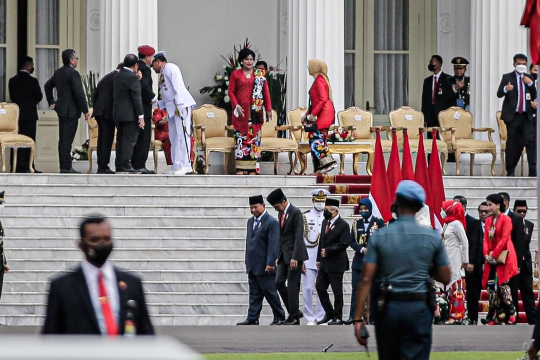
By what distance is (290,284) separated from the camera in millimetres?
15734

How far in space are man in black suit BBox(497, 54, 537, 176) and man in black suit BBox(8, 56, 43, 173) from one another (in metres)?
7.61

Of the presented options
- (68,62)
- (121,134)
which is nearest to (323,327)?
(121,134)

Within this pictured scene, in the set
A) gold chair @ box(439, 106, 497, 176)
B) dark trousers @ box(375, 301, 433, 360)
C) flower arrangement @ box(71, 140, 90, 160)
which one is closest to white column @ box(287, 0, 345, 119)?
gold chair @ box(439, 106, 497, 176)

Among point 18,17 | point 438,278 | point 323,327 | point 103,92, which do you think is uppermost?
point 18,17

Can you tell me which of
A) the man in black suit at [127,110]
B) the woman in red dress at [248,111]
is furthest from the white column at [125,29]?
the woman in red dress at [248,111]

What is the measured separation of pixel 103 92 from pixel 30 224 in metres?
2.62

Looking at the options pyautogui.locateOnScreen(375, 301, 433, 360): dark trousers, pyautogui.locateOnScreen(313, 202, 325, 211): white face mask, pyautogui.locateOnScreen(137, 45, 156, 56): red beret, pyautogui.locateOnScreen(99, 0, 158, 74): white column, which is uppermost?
pyautogui.locateOnScreen(99, 0, 158, 74): white column

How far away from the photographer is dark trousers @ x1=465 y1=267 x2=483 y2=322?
52.7 ft

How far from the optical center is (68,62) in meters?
20.0

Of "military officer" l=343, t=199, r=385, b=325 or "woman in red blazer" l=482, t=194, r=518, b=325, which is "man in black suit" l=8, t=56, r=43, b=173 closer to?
"military officer" l=343, t=199, r=385, b=325

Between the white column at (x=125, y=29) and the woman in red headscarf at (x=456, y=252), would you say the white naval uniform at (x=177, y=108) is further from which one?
the woman in red headscarf at (x=456, y=252)

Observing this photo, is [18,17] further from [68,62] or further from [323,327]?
[323,327]

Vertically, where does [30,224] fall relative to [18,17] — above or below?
below

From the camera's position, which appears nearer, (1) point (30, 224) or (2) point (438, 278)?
(2) point (438, 278)
